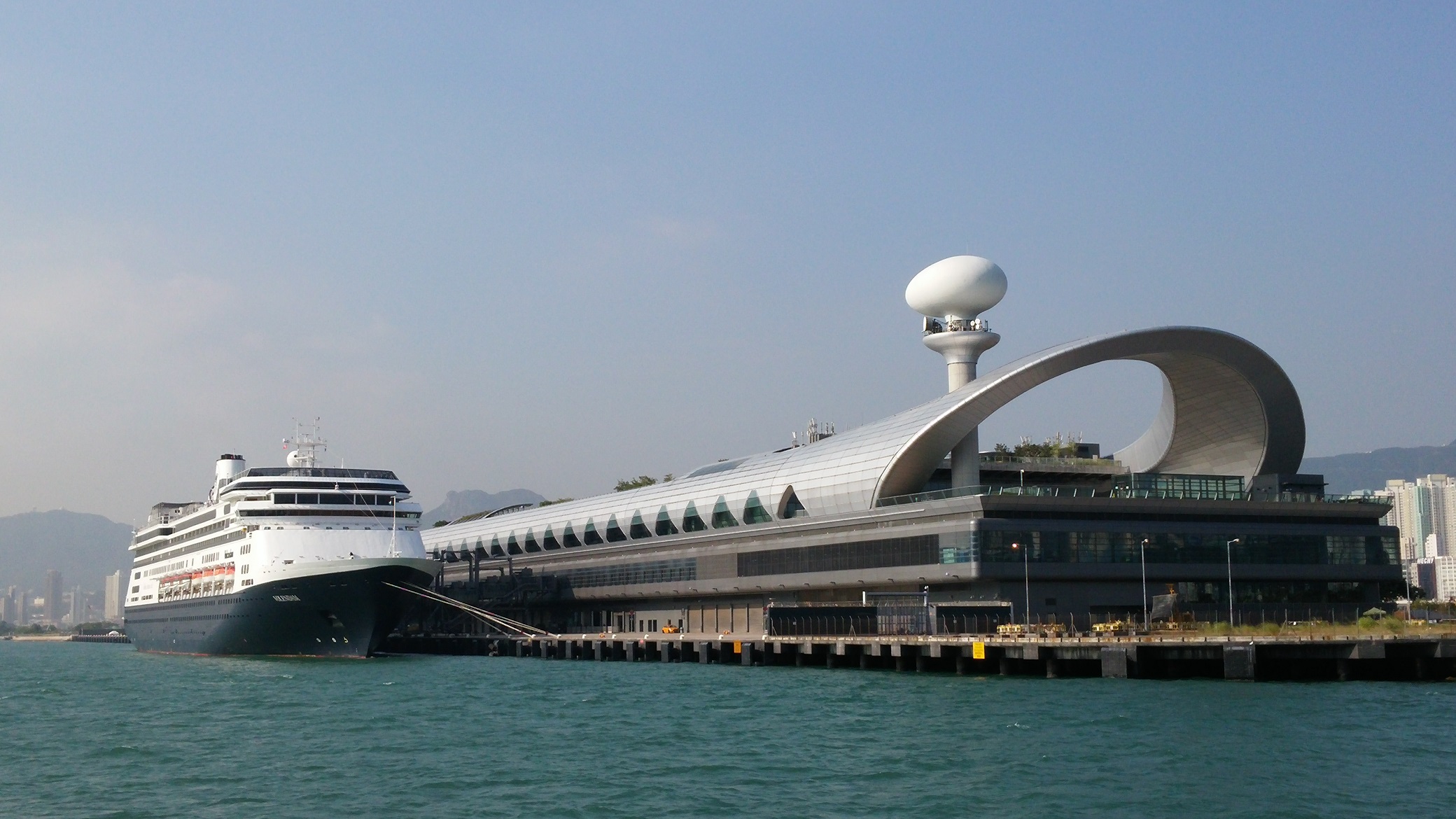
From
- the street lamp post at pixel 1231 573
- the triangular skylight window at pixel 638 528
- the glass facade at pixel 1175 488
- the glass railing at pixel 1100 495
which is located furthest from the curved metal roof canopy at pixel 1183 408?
the triangular skylight window at pixel 638 528

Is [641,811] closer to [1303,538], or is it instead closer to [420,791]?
[420,791]

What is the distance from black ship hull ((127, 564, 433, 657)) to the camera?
80312mm

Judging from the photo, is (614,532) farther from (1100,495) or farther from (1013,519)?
(1100,495)

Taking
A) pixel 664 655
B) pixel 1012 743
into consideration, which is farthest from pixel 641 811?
pixel 664 655

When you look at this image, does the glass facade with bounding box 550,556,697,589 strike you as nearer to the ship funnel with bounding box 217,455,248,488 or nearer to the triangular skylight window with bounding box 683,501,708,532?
the triangular skylight window with bounding box 683,501,708,532

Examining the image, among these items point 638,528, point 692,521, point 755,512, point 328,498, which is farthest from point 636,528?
point 328,498

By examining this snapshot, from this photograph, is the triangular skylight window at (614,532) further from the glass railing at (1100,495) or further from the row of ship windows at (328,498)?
the glass railing at (1100,495)

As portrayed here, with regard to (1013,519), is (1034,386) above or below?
above

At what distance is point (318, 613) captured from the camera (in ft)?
266

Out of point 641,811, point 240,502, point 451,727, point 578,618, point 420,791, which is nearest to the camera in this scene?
point 641,811

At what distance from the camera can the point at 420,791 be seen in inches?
1325

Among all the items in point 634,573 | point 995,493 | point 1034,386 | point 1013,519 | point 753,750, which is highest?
point 1034,386

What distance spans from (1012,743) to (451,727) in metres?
18.6

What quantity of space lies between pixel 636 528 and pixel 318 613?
36155 mm
